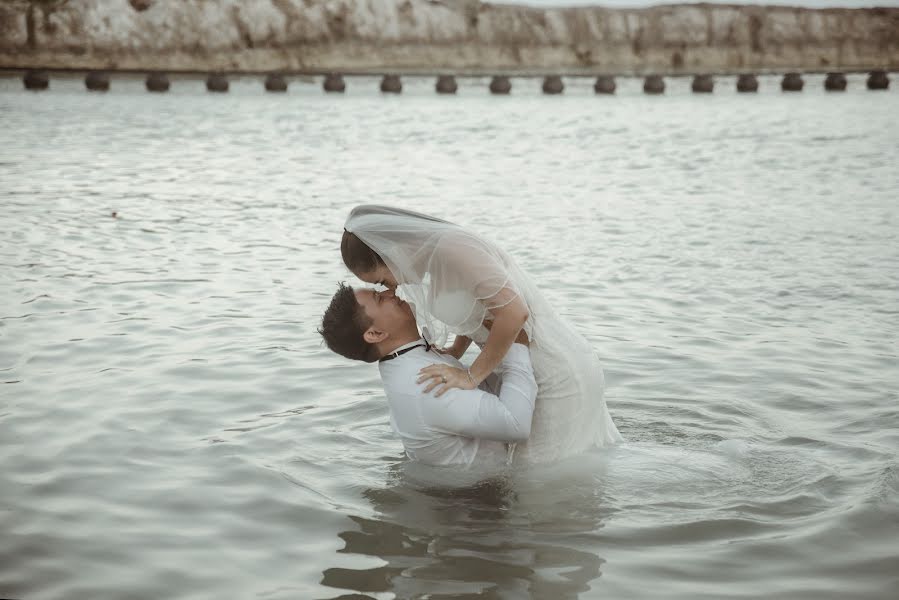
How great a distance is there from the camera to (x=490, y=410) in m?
4.95

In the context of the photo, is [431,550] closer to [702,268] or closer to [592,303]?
[592,303]

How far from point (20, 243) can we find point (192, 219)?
2791mm

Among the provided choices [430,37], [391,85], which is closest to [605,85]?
[391,85]

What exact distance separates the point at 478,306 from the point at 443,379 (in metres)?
0.39

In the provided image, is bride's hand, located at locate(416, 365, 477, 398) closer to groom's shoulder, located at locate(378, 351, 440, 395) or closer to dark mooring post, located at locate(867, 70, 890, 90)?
groom's shoulder, located at locate(378, 351, 440, 395)

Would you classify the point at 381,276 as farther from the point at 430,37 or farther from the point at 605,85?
the point at 430,37

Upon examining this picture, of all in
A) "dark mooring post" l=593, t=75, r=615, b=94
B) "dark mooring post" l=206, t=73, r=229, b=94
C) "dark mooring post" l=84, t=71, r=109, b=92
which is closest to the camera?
"dark mooring post" l=84, t=71, r=109, b=92

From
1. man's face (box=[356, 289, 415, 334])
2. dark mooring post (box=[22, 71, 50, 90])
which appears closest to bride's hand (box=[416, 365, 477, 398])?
man's face (box=[356, 289, 415, 334])

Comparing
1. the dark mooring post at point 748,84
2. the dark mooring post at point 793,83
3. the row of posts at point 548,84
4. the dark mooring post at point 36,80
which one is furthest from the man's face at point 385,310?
the dark mooring post at point 793,83

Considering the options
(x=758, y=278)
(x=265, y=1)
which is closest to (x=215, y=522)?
(x=758, y=278)

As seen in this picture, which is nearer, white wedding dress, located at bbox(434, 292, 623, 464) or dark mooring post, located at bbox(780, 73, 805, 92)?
white wedding dress, located at bbox(434, 292, 623, 464)

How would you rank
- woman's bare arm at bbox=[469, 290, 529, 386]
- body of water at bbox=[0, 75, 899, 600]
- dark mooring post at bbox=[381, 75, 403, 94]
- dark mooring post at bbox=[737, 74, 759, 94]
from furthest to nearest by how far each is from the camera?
dark mooring post at bbox=[737, 74, 759, 94]
dark mooring post at bbox=[381, 75, 403, 94]
woman's bare arm at bbox=[469, 290, 529, 386]
body of water at bbox=[0, 75, 899, 600]

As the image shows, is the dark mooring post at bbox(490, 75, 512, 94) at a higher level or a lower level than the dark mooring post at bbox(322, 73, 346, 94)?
lower

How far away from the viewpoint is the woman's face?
511cm
